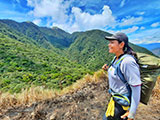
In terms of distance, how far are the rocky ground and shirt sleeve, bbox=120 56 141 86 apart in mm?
1406

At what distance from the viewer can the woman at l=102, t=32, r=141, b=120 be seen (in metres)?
1.02

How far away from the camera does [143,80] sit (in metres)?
1.20

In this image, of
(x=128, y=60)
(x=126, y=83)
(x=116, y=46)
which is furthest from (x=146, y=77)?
(x=116, y=46)

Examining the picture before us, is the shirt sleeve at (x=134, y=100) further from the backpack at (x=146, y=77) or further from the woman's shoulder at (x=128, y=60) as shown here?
the woman's shoulder at (x=128, y=60)

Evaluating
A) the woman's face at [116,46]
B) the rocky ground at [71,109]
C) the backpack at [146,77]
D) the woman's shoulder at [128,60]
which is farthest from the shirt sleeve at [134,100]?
the rocky ground at [71,109]

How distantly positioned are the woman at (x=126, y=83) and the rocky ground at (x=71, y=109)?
1000 mm

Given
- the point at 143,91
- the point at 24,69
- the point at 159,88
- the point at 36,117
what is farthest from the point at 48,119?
the point at 24,69

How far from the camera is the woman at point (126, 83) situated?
1019 mm

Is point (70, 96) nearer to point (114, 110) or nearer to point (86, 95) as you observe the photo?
point (86, 95)

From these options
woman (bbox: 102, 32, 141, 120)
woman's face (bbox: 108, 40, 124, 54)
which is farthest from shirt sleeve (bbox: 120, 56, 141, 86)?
woman's face (bbox: 108, 40, 124, 54)

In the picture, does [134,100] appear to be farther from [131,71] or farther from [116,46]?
[116,46]

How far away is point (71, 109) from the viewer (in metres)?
2.23

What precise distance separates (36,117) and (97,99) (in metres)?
1.53

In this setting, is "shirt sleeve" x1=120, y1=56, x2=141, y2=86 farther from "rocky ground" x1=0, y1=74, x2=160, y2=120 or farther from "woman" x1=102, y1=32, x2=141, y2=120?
"rocky ground" x1=0, y1=74, x2=160, y2=120
